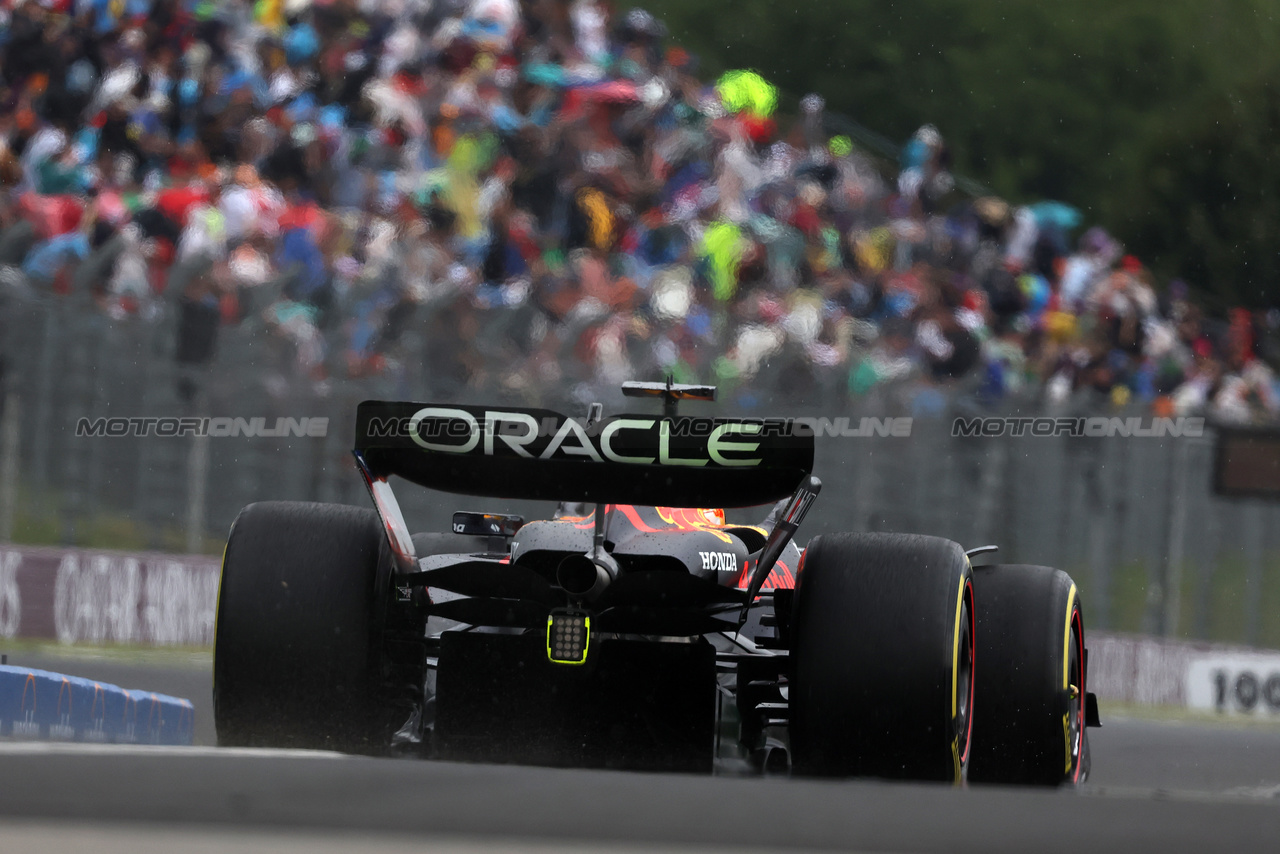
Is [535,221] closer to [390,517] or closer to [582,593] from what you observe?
[390,517]

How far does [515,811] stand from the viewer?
2221 millimetres

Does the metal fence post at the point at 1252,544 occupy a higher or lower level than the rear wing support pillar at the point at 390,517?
lower

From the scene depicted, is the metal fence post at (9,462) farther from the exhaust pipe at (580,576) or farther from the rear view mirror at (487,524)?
the exhaust pipe at (580,576)

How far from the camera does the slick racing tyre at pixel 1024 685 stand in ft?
13.2

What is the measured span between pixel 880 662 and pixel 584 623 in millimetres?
582

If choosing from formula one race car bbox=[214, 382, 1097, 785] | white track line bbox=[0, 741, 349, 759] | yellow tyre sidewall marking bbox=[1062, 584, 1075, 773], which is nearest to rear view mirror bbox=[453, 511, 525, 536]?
formula one race car bbox=[214, 382, 1097, 785]

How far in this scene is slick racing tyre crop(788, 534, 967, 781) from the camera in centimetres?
336

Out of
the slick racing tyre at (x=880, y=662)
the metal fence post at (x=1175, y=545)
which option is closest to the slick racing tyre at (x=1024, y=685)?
the slick racing tyre at (x=880, y=662)

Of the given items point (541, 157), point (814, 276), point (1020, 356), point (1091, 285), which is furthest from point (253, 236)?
point (1091, 285)

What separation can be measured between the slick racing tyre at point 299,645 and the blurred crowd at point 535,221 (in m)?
5.17

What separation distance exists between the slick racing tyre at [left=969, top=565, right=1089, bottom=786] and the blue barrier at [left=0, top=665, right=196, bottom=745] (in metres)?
2.43

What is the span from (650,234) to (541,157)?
0.90 metres

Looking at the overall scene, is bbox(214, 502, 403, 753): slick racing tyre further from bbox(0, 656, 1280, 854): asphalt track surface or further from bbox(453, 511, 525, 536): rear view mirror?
bbox(0, 656, 1280, 854): asphalt track surface

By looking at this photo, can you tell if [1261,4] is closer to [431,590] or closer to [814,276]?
[814,276]
